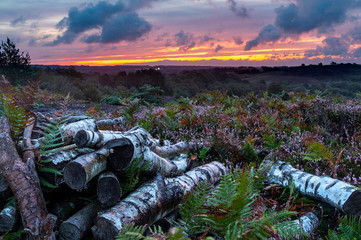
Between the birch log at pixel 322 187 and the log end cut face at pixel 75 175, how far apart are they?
118 inches

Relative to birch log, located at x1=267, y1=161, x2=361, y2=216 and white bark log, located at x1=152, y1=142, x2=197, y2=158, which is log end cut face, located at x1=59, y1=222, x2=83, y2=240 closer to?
white bark log, located at x1=152, y1=142, x2=197, y2=158

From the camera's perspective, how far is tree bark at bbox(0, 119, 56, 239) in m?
2.86

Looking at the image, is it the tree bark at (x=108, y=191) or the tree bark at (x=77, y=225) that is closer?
the tree bark at (x=77, y=225)

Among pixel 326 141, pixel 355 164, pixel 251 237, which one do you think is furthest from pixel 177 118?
pixel 251 237

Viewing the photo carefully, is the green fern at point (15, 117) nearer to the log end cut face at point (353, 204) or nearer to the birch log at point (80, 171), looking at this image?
the birch log at point (80, 171)

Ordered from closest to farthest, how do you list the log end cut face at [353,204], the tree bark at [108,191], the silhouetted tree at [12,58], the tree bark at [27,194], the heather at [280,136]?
1. the tree bark at [27,194]
2. the tree bark at [108,191]
3. the log end cut face at [353,204]
4. the heather at [280,136]
5. the silhouetted tree at [12,58]

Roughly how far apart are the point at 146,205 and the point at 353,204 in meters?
2.50

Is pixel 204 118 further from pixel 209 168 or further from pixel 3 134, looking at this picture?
pixel 3 134

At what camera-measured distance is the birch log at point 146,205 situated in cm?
300

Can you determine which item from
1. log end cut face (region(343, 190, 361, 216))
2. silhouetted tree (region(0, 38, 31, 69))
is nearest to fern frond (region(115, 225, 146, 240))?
log end cut face (region(343, 190, 361, 216))

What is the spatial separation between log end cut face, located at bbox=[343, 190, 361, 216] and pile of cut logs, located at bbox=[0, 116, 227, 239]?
79.9 inches

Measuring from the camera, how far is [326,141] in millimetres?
7156

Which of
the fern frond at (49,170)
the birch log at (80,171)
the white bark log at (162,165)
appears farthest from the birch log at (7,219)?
the white bark log at (162,165)

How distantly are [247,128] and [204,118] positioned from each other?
4.80ft
